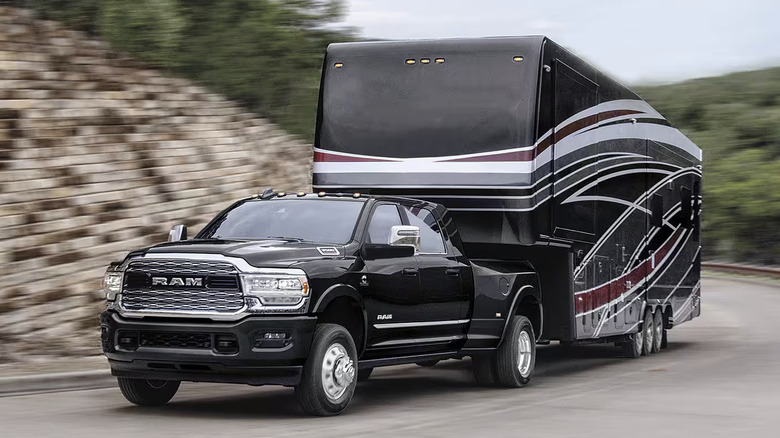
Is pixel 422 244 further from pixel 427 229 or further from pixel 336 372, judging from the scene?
pixel 336 372

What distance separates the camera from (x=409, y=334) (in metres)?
12.2

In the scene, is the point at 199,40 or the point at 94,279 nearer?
the point at 94,279

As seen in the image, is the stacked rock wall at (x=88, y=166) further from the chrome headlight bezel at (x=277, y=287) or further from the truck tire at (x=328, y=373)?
the chrome headlight bezel at (x=277, y=287)

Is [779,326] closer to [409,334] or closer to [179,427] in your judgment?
[409,334]

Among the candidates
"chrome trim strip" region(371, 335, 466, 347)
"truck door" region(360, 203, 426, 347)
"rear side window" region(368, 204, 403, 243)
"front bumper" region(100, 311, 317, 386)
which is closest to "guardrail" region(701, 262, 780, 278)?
"chrome trim strip" region(371, 335, 466, 347)

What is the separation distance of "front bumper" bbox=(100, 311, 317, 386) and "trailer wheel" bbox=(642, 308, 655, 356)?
1124 cm

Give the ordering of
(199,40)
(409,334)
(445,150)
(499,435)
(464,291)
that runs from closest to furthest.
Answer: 1. (499,435)
2. (409,334)
3. (464,291)
4. (445,150)
5. (199,40)

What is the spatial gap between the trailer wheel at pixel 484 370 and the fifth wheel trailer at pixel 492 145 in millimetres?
1201

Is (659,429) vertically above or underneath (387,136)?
underneath

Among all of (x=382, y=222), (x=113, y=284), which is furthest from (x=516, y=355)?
(x=113, y=284)

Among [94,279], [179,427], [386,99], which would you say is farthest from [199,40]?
[179,427]

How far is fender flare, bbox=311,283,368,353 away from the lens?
1070 cm

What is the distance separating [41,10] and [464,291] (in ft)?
46.4

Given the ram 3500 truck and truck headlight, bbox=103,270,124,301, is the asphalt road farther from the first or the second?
truck headlight, bbox=103,270,124,301
